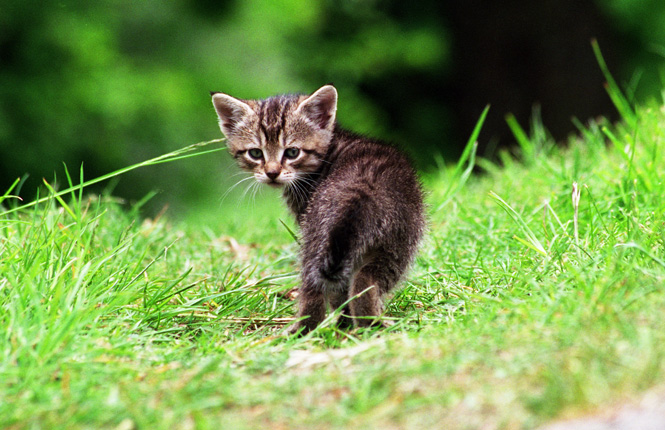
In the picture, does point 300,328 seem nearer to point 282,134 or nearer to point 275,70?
point 282,134

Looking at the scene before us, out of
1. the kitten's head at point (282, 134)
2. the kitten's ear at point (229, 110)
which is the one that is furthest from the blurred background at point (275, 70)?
the kitten's head at point (282, 134)

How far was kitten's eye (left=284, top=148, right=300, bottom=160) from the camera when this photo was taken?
455 cm

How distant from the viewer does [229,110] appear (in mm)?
4953

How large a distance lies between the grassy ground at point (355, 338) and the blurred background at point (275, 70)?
3.40 metres

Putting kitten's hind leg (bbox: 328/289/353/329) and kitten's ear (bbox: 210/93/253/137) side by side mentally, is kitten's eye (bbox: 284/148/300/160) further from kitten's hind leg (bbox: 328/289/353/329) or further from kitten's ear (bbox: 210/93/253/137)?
kitten's hind leg (bbox: 328/289/353/329)

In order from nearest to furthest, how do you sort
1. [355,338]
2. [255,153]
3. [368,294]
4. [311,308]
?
[355,338]
[368,294]
[311,308]
[255,153]

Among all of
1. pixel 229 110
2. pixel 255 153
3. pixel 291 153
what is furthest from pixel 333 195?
pixel 229 110

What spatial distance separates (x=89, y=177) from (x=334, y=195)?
6.81 meters

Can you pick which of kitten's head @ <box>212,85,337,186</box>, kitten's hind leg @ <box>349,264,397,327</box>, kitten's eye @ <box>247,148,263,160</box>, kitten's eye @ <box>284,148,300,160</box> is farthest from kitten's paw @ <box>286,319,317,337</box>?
kitten's eye @ <box>247,148,263,160</box>

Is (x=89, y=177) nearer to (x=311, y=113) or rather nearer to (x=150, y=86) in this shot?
(x=150, y=86)

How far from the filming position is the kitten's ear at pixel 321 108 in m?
4.66

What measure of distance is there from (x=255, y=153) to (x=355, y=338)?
1.64 metres

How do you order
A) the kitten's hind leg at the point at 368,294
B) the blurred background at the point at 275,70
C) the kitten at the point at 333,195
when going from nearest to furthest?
the kitten at the point at 333,195 < the kitten's hind leg at the point at 368,294 < the blurred background at the point at 275,70

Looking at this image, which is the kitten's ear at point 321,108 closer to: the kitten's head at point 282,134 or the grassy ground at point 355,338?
the kitten's head at point 282,134
